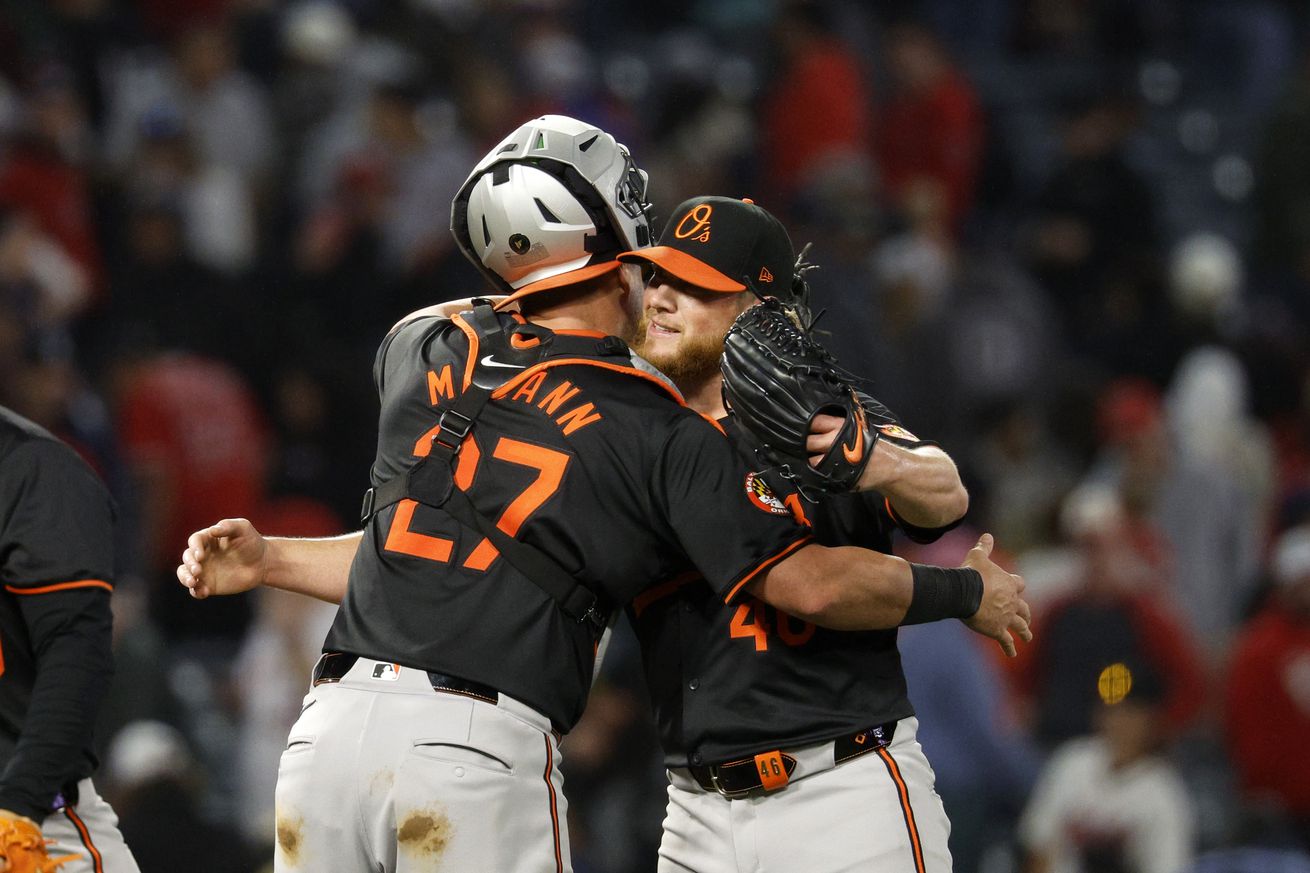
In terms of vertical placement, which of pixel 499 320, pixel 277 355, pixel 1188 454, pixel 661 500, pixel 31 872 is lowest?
pixel 31 872

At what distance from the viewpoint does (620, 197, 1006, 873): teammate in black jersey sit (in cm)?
378

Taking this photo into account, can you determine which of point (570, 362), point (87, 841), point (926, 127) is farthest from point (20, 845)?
point (926, 127)

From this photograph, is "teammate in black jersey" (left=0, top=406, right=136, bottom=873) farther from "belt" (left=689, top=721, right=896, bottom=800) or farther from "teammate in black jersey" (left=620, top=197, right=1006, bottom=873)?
"belt" (left=689, top=721, right=896, bottom=800)

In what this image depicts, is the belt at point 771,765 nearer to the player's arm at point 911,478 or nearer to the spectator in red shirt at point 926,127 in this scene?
the player's arm at point 911,478

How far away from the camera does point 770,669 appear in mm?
3836

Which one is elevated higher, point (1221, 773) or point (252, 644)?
point (1221, 773)

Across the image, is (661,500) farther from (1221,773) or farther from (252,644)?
(1221,773)

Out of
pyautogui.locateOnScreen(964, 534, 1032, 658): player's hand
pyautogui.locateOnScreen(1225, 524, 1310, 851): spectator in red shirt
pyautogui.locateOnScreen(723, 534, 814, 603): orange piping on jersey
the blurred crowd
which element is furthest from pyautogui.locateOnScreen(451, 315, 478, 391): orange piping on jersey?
pyautogui.locateOnScreen(1225, 524, 1310, 851): spectator in red shirt

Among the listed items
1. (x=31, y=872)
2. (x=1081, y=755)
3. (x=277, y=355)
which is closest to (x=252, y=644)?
(x=277, y=355)

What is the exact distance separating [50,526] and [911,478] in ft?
6.00

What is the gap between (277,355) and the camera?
877 cm

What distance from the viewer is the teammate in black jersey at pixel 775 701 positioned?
3775mm

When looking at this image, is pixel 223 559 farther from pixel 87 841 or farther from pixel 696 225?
pixel 696 225

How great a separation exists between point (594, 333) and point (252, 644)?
457cm
